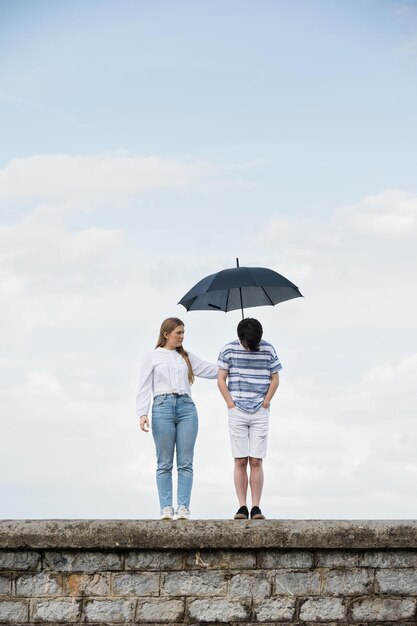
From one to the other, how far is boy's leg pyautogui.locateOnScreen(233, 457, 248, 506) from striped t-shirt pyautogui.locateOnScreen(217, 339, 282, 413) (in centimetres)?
47

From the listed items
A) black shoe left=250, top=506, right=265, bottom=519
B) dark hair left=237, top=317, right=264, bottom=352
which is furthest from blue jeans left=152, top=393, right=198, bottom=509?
dark hair left=237, top=317, right=264, bottom=352

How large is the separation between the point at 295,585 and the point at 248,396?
1739mm

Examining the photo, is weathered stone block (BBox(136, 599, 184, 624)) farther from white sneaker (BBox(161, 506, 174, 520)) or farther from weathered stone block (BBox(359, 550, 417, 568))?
weathered stone block (BBox(359, 550, 417, 568))

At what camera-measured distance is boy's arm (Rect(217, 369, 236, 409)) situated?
1006 cm

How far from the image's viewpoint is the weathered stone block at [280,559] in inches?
363

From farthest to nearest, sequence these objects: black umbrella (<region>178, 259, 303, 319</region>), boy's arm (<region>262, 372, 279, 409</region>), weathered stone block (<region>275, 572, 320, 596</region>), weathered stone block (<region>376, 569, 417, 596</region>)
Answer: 1. black umbrella (<region>178, 259, 303, 319</region>)
2. boy's arm (<region>262, 372, 279, 409</region>)
3. weathered stone block (<region>376, 569, 417, 596</region>)
4. weathered stone block (<region>275, 572, 320, 596</region>)

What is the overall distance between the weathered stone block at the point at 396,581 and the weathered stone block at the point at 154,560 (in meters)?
1.67

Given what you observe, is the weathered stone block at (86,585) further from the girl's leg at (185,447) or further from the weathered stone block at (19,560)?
the girl's leg at (185,447)

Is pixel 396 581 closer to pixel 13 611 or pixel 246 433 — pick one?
pixel 246 433

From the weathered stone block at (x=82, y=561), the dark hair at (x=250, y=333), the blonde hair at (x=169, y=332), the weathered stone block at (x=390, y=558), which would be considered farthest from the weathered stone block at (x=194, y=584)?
the dark hair at (x=250, y=333)

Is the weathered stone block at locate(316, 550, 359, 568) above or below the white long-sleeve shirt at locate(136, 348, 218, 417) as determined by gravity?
below

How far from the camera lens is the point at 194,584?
9.15 m

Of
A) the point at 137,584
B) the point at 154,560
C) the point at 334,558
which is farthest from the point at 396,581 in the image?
the point at 137,584

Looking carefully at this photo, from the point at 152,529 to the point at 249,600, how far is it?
3.22ft
